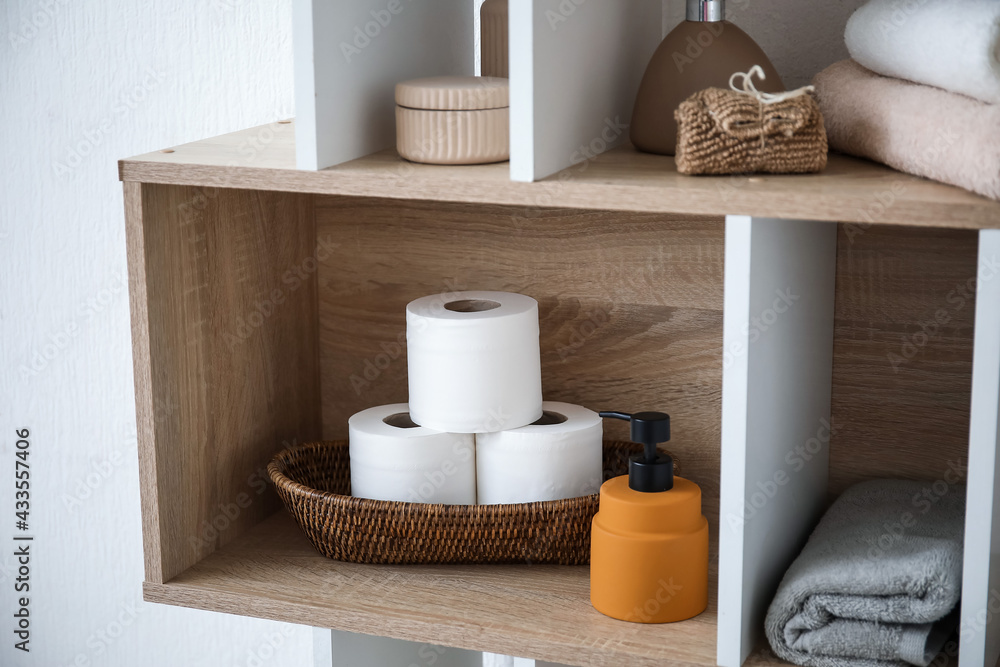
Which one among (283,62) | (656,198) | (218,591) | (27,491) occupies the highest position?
(283,62)

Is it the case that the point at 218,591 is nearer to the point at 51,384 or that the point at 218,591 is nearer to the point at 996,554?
the point at 996,554

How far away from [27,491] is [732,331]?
1.19 metres

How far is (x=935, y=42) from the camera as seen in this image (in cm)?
65

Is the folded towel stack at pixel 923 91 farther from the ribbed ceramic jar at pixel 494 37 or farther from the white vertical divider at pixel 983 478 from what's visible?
the ribbed ceramic jar at pixel 494 37

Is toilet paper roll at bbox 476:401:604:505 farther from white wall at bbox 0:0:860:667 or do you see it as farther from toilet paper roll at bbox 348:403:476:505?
white wall at bbox 0:0:860:667

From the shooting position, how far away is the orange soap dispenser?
754mm

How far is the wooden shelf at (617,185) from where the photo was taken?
615 mm

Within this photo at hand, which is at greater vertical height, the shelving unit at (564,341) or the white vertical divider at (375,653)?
the shelving unit at (564,341)

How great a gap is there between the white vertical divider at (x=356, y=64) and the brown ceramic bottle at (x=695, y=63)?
204 mm

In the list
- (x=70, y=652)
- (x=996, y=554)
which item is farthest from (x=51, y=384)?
(x=996, y=554)

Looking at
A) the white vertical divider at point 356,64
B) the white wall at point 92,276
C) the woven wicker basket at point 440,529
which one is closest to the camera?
the white vertical divider at point 356,64

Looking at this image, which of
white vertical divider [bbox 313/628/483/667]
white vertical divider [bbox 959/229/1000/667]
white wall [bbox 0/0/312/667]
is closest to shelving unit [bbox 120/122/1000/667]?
white vertical divider [bbox 959/229/1000/667]

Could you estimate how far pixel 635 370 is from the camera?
94 centimetres

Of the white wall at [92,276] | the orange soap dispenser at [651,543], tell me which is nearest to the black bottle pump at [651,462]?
the orange soap dispenser at [651,543]
